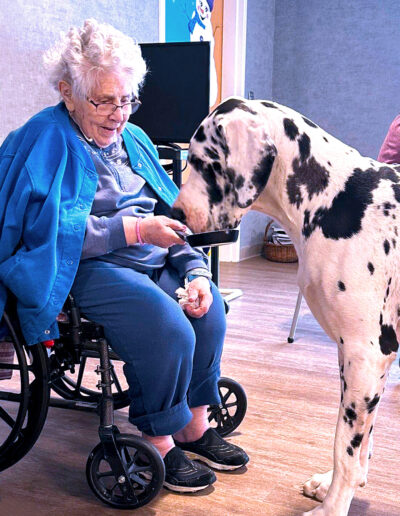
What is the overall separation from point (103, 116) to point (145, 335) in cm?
62

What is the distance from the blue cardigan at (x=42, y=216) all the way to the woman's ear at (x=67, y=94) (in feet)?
0.27

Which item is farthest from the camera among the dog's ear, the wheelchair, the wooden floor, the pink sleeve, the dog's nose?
the pink sleeve

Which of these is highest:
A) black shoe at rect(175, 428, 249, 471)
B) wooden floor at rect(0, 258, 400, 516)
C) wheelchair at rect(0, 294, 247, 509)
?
wheelchair at rect(0, 294, 247, 509)

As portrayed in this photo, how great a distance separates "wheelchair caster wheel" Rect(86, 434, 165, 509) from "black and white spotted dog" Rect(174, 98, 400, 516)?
0.46 meters

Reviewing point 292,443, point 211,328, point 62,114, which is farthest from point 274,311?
point 62,114

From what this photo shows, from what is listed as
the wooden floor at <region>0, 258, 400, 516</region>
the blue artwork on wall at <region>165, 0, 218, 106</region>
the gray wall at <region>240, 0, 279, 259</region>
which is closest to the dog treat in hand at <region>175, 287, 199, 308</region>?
the wooden floor at <region>0, 258, 400, 516</region>

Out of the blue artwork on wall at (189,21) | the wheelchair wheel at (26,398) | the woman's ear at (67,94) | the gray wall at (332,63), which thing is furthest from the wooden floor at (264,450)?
the gray wall at (332,63)

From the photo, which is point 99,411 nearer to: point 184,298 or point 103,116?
point 184,298

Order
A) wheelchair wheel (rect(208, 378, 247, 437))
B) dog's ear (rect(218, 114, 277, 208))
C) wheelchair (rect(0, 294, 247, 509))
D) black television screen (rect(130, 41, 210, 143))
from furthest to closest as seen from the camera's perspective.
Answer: black television screen (rect(130, 41, 210, 143))
wheelchair wheel (rect(208, 378, 247, 437))
wheelchair (rect(0, 294, 247, 509))
dog's ear (rect(218, 114, 277, 208))

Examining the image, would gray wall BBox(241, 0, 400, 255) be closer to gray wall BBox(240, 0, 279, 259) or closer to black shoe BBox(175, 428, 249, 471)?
gray wall BBox(240, 0, 279, 259)

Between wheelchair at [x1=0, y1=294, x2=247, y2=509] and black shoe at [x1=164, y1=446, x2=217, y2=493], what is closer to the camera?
wheelchair at [x1=0, y1=294, x2=247, y2=509]

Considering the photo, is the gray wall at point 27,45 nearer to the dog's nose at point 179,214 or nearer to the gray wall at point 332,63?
the dog's nose at point 179,214

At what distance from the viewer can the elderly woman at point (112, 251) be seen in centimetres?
159

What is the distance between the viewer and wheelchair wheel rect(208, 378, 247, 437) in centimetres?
209
